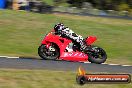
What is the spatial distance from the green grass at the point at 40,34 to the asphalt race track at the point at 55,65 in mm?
3225

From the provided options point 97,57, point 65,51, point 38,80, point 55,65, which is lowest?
point 55,65

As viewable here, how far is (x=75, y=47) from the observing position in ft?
62.1

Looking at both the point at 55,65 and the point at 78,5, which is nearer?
the point at 55,65

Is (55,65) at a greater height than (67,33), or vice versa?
(67,33)

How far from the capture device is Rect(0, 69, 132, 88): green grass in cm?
1413

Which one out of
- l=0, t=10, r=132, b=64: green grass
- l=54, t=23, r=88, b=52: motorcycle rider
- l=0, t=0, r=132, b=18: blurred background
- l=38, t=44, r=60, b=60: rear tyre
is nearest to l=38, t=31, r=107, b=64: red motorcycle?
l=38, t=44, r=60, b=60: rear tyre

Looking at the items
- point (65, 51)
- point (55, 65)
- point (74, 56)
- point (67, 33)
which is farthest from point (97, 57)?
point (55, 65)

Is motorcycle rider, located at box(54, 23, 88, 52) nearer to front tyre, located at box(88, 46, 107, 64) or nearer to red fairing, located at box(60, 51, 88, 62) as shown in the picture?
red fairing, located at box(60, 51, 88, 62)

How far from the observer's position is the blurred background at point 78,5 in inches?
1815

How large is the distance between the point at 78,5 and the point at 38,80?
45.3 metres

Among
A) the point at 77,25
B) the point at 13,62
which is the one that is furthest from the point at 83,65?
the point at 77,25

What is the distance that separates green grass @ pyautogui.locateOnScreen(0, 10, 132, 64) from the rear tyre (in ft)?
12.3

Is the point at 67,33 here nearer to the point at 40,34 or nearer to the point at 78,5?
the point at 40,34

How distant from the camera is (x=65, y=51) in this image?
1881cm
